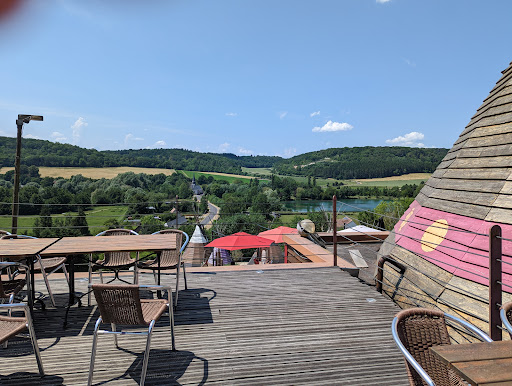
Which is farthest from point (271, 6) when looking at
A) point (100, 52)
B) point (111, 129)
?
point (111, 129)

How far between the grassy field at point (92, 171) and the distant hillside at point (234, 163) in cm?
86

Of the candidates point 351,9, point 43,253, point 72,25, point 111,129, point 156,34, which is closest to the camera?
point 43,253

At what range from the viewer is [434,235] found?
482 cm

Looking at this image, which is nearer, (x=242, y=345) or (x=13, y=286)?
(x=242, y=345)

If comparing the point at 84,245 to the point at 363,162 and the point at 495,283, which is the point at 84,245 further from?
the point at 363,162

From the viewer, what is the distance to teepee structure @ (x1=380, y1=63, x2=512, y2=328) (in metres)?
3.84

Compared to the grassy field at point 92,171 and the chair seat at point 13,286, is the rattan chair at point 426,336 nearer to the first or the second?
the chair seat at point 13,286

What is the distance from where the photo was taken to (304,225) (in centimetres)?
839

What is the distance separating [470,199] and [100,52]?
8485 mm

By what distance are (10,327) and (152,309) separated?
0.85 meters

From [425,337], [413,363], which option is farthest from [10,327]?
[425,337]

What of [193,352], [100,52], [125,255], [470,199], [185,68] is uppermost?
[185,68]

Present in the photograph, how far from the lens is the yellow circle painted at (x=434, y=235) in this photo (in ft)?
15.3

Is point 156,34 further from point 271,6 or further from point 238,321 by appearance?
point 238,321
